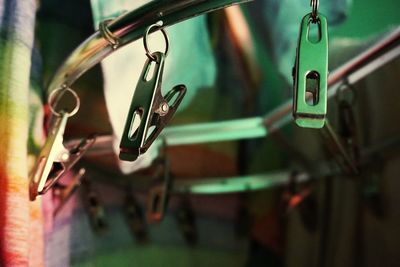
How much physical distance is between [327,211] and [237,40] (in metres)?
0.26

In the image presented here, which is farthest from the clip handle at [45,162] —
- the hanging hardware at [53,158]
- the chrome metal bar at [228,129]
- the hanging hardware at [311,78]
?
the hanging hardware at [311,78]

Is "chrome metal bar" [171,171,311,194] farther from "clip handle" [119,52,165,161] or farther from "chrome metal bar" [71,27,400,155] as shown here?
"clip handle" [119,52,165,161]

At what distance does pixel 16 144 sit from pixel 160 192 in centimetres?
25

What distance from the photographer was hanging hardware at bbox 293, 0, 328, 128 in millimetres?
340

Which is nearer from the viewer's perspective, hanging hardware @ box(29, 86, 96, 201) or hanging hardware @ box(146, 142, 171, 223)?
hanging hardware @ box(29, 86, 96, 201)

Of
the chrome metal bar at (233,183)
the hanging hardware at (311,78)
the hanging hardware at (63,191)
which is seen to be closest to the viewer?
the hanging hardware at (311,78)

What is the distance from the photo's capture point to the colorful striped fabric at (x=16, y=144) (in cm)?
40

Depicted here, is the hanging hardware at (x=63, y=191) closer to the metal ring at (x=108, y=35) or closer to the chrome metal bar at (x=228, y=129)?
the chrome metal bar at (x=228, y=129)

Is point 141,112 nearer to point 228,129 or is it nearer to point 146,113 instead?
point 146,113

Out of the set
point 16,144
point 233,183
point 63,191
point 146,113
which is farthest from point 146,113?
point 233,183

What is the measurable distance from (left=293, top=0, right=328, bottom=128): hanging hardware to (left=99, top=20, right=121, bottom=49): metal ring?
0.15 metres

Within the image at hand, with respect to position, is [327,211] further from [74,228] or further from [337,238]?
[74,228]

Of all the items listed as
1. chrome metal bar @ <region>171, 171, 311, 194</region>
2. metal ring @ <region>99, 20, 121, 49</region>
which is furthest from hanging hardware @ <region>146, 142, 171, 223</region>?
metal ring @ <region>99, 20, 121, 49</region>

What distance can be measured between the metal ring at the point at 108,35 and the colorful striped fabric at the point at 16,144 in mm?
64
